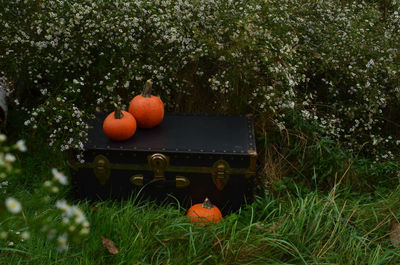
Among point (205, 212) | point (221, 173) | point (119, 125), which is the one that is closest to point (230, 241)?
point (205, 212)

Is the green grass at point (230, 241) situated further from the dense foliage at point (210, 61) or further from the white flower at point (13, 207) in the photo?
the white flower at point (13, 207)

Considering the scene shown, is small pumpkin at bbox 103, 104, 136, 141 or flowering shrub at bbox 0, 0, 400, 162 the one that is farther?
flowering shrub at bbox 0, 0, 400, 162

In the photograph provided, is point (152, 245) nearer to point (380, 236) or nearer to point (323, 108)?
point (380, 236)

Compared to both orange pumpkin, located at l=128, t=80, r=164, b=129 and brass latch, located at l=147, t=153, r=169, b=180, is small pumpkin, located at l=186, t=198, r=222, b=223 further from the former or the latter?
orange pumpkin, located at l=128, t=80, r=164, b=129

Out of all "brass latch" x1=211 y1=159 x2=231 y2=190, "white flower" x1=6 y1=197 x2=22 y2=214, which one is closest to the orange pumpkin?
"brass latch" x1=211 y1=159 x2=231 y2=190

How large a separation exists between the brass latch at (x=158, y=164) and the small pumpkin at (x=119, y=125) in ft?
0.88

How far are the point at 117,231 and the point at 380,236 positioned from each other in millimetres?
1852

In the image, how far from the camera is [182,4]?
3.71 m

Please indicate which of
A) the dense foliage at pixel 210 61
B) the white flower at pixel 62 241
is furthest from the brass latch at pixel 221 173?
the white flower at pixel 62 241

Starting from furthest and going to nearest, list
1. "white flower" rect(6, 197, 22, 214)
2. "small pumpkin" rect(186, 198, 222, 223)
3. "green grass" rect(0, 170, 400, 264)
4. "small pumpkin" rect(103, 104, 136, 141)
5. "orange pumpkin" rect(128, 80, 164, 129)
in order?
"orange pumpkin" rect(128, 80, 164, 129) < "small pumpkin" rect(103, 104, 136, 141) < "small pumpkin" rect(186, 198, 222, 223) < "green grass" rect(0, 170, 400, 264) < "white flower" rect(6, 197, 22, 214)

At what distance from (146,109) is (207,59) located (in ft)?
3.60

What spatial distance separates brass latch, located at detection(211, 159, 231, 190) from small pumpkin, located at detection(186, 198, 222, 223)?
7.8 inches

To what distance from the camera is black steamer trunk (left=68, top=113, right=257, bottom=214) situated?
310cm

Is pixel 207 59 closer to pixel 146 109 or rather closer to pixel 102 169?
pixel 146 109
